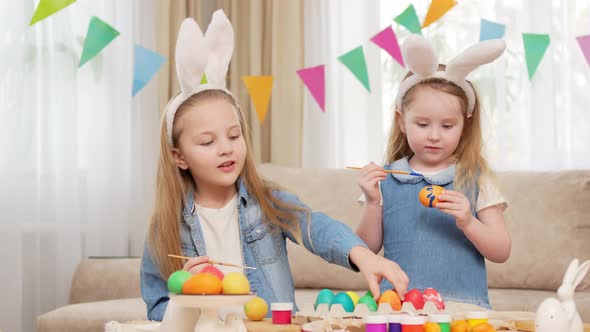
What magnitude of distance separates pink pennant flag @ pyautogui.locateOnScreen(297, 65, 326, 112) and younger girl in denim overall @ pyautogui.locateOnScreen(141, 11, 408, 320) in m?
2.04

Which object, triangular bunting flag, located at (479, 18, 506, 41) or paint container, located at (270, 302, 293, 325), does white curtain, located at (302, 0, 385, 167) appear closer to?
triangular bunting flag, located at (479, 18, 506, 41)

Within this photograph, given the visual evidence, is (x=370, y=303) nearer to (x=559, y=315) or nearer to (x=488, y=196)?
(x=559, y=315)

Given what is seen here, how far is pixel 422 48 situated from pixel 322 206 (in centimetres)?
144

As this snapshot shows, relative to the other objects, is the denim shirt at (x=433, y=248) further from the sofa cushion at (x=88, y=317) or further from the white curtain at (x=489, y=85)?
the white curtain at (x=489, y=85)

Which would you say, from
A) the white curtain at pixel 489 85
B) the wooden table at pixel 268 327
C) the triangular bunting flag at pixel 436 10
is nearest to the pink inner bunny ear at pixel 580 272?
the wooden table at pixel 268 327

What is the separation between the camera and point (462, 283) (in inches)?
75.6

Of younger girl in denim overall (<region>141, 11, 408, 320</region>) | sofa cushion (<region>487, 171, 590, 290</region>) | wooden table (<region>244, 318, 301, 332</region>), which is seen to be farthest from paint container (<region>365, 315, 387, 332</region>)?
sofa cushion (<region>487, 171, 590, 290</region>)

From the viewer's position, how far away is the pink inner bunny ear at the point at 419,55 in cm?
183

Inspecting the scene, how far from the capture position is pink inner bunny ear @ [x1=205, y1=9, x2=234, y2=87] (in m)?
1.79

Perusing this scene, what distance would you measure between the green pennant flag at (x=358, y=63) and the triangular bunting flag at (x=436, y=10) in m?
0.33

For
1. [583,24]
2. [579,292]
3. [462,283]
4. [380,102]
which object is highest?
[583,24]

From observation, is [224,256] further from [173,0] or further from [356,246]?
[173,0]

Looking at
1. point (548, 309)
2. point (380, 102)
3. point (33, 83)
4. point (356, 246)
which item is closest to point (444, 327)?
point (548, 309)

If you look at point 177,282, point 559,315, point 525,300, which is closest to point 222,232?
point 177,282
